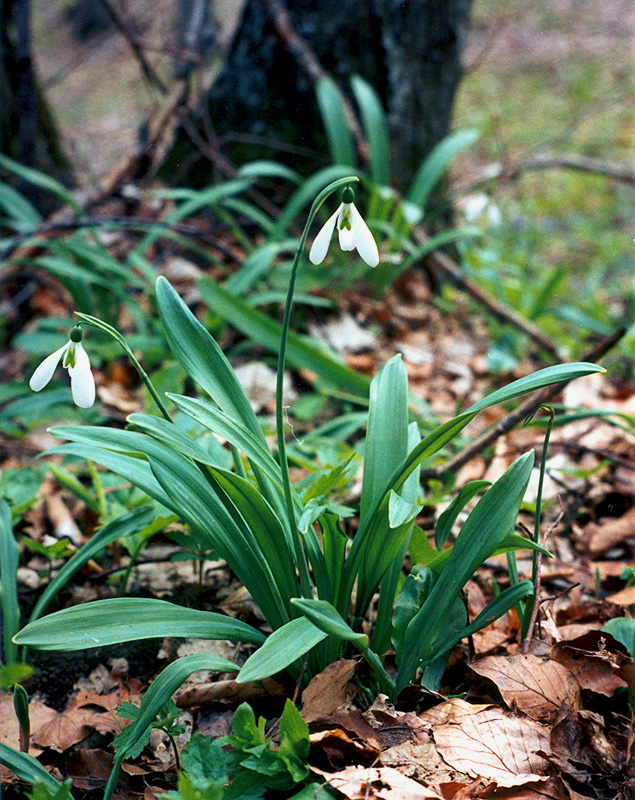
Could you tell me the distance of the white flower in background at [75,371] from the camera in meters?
0.93

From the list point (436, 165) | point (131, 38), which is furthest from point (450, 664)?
point (131, 38)

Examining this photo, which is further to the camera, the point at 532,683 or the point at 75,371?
the point at 532,683

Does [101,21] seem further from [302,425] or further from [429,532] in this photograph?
[429,532]

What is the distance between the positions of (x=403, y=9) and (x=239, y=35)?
0.85 metres

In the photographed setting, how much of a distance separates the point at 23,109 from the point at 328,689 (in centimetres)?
327

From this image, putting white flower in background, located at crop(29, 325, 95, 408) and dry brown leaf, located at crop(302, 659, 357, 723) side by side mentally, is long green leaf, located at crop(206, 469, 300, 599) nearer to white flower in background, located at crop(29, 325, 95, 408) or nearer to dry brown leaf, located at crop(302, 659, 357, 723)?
dry brown leaf, located at crop(302, 659, 357, 723)

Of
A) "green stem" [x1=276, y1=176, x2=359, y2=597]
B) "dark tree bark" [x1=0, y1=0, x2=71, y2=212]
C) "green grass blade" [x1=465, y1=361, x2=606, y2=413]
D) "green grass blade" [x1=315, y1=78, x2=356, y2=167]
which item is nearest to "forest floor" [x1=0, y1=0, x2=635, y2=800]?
"green stem" [x1=276, y1=176, x2=359, y2=597]

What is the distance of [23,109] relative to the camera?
3.12 metres

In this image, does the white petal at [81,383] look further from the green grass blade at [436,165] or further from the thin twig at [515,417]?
the green grass blade at [436,165]

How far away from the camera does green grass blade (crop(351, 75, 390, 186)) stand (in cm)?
274

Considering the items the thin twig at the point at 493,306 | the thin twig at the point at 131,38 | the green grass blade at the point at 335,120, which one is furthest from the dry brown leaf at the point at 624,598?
the thin twig at the point at 131,38

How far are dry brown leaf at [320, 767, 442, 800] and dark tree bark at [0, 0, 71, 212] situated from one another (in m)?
3.25

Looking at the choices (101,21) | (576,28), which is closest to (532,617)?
(576,28)

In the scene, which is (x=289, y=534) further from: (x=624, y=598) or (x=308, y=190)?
(x=308, y=190)
